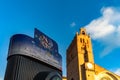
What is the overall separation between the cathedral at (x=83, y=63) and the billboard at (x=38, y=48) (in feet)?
15.3

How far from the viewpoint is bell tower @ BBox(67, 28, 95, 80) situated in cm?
4010

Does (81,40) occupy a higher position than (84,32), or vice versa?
(84,32)

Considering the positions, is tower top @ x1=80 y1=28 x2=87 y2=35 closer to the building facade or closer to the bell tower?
the bell tower

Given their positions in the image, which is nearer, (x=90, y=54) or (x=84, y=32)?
(x=90, y=54)

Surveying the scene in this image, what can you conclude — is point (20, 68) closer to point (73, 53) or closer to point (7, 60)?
point (7, 60)

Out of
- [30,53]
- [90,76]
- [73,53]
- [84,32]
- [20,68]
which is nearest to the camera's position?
[90,76]

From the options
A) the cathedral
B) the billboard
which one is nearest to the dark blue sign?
the billboard

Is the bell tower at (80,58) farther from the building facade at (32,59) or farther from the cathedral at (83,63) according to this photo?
the building facade at (32,59)

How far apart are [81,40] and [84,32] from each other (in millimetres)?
4323

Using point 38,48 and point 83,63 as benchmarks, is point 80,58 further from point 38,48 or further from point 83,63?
point 38,48

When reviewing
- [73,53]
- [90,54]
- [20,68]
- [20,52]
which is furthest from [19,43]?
[90,54]

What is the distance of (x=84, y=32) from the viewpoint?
53469mm

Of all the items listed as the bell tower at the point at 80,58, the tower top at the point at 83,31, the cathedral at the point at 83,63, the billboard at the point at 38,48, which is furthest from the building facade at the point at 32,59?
the tower top at the point at 83,31

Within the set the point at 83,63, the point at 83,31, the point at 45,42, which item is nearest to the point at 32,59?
the point at 45,42
